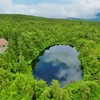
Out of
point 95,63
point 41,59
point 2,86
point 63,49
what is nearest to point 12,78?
point 2,86

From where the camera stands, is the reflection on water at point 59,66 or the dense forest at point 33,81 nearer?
the dense forest at point 33,81

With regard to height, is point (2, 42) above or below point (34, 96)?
above

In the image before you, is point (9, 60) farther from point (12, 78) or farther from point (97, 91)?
point (97, 91)

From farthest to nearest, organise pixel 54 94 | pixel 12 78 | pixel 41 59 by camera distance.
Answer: pixel 41 59 < pixel 12 78 < pixel 54 94

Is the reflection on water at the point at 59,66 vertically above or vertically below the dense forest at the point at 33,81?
below

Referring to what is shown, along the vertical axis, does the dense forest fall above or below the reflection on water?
above

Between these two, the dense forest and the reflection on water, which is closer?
the dense forest

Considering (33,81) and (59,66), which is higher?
(33,81)

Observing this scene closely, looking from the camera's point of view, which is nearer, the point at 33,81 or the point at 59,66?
the point at 33,81
